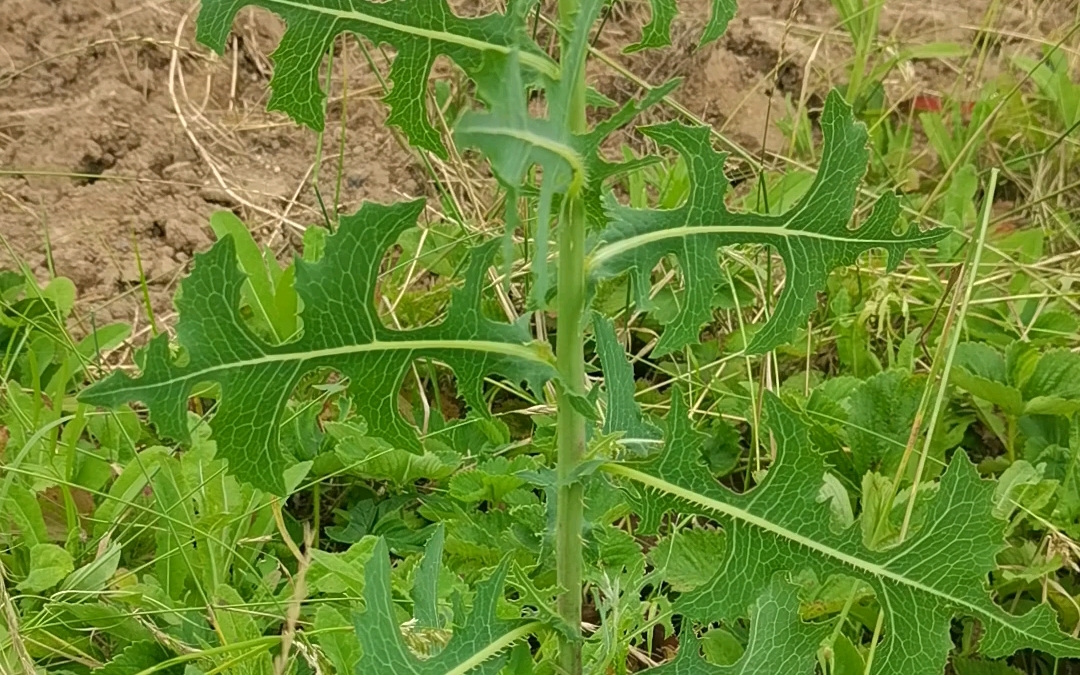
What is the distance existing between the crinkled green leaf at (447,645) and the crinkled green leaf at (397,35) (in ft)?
1.24

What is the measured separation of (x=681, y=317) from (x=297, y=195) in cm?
147

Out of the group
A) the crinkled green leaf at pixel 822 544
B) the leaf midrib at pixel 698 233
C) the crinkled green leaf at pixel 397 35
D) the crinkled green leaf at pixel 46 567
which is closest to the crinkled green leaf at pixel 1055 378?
the crinkled green leaf at pixel 822 544

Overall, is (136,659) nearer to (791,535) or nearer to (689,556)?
(689,556)

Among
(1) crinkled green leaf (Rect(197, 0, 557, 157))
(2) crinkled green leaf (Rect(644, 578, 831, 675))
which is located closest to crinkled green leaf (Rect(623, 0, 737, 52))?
(1) crinkled green leaf (Rect(197, 0, 557, 157))

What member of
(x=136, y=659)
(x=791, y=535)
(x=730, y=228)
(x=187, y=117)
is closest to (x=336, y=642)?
(x=136, y=659)

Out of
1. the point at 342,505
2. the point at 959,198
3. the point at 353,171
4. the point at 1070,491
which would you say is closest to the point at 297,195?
the point at 353,171

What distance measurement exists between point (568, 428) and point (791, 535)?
0.71 ft

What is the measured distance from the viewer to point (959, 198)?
2.04 meters

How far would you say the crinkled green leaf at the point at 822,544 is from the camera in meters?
0.86

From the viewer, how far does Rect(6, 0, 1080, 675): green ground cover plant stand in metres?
0.77

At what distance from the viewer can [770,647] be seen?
3.03 feet

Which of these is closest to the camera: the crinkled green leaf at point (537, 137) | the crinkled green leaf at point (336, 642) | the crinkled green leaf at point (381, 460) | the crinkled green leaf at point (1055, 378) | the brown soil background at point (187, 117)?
the crinkled green leaf at point (537, 137)

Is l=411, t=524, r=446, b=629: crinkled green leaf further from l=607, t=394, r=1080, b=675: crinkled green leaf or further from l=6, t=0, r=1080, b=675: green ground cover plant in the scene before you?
l=607, t=394, r=1080, b=675: crinkled green leaf

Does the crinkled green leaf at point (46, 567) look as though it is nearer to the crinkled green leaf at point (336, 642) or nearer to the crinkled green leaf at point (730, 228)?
the crinkled green leaf at point (336, 642)
